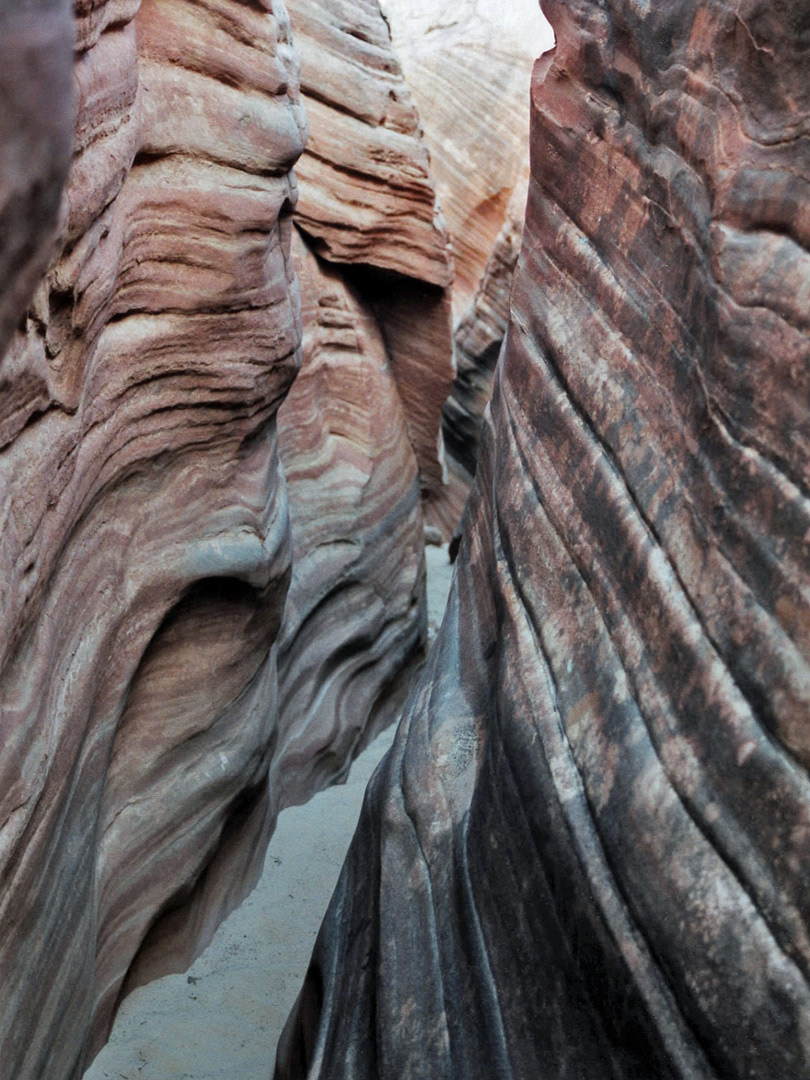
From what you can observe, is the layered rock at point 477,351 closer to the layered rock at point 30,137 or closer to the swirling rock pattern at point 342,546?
the swirling rock pattern at point 342,546

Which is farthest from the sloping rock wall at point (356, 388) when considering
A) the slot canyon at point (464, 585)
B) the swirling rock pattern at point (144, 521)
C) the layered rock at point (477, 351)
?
the layered rock at point (477, 351)

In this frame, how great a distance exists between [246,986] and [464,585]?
4.31 ft

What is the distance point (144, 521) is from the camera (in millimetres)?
2846

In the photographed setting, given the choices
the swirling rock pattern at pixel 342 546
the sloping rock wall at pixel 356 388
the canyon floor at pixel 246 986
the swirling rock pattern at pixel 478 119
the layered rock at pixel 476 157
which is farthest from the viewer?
the swirling rock pattern at pixel 478 119

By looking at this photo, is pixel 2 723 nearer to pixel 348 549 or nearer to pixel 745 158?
pixel 745 158

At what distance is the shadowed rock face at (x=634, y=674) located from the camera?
1.49m

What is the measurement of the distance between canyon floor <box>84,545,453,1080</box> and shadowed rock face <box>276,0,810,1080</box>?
363mm

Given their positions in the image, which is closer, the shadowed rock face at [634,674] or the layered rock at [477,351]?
the shadowed rock face at [634,674]

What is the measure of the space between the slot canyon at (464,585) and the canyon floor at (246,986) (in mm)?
34

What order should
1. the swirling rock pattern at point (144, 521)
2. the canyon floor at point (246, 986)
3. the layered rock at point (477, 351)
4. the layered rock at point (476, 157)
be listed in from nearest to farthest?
the swirling rock pattern at point (144, 521)
the canyon floor at point (246, 986)
the layered rock at point (477, 351)
the layered rock at point (476, 157)

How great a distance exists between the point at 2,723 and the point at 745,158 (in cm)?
161

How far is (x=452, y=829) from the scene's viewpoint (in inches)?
85.0

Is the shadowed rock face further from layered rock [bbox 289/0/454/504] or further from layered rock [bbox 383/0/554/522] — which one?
layered rock [bbox 383/0/554/522]

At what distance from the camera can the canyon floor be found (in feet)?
8.82
